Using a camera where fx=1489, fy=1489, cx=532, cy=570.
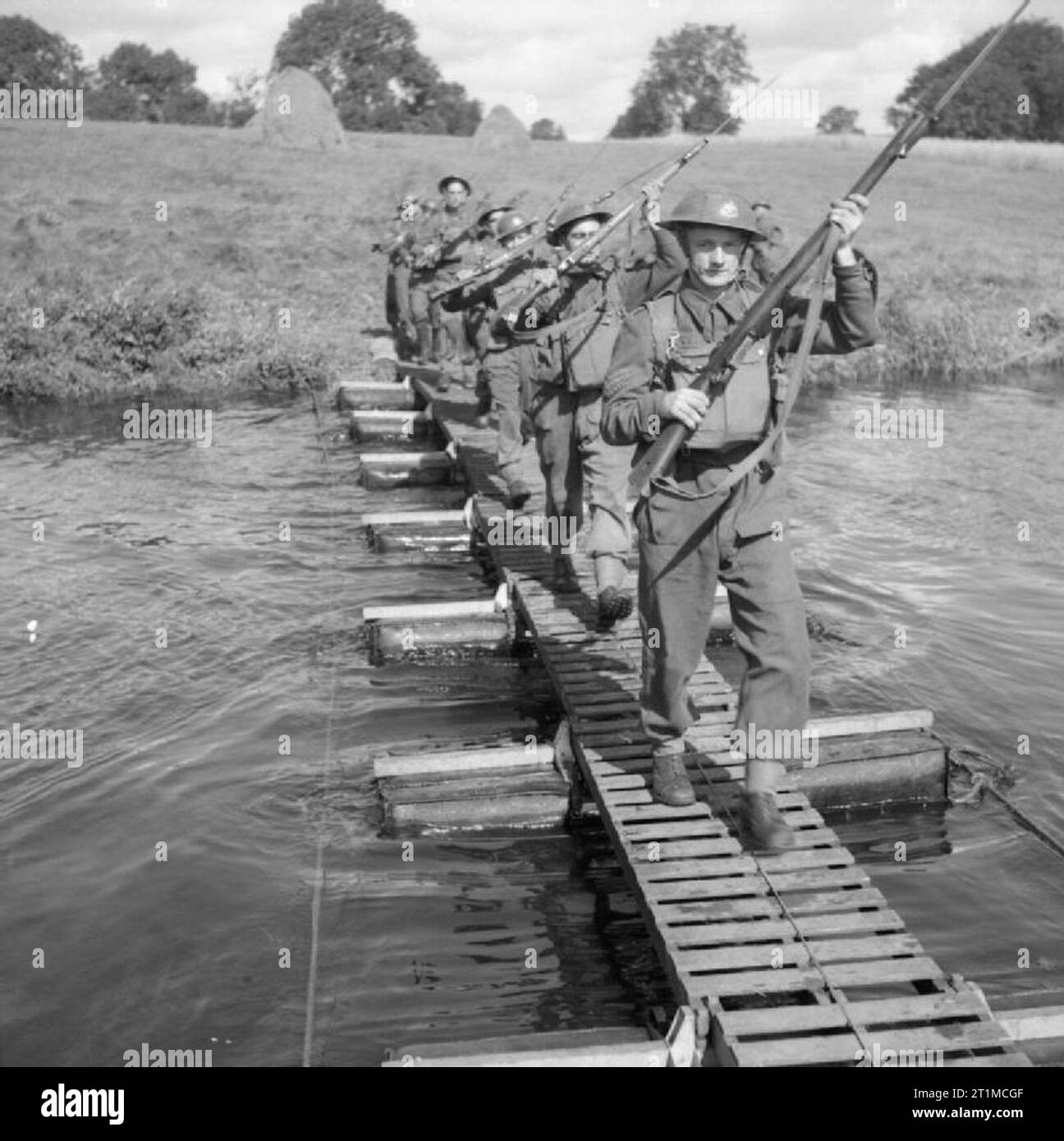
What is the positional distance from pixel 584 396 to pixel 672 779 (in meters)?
3.09

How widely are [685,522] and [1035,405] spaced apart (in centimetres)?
1698

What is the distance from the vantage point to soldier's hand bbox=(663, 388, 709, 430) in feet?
17.8

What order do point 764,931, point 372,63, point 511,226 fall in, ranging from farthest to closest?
point 372,63
point 511,226
point 764,931

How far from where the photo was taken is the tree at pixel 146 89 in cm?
7050

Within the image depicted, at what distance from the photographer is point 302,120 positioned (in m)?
40.1

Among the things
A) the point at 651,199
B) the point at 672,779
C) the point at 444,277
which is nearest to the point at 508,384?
the point at 651,199

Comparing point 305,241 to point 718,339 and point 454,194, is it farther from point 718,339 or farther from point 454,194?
point 718,339

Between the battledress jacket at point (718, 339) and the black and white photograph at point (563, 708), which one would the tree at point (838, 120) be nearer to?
the black and white photograph at point (563, 708)

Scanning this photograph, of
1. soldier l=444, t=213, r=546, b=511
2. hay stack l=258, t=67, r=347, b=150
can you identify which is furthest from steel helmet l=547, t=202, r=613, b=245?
hay stack l=258, t=67, r=347, b=150

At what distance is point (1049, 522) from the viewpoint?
14.5 m

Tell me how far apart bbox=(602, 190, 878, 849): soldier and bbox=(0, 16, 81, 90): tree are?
3069 inches

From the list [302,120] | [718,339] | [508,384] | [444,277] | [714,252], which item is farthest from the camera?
[302,120]
